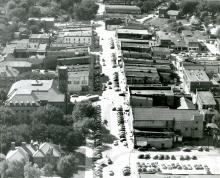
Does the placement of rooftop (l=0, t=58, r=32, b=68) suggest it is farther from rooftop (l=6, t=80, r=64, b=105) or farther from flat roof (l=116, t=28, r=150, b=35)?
flat roof (l=116, t=28, r=150, b=35)

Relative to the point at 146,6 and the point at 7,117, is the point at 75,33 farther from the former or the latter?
the point at 7,117

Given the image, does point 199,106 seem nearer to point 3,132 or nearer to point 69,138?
point 69,138

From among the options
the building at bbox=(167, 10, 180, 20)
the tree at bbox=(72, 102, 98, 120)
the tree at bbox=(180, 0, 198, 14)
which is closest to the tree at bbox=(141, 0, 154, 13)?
the building at bbox=(167, 10, 180, 20)

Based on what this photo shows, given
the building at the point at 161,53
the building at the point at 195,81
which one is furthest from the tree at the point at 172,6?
the building at the point at 195,81

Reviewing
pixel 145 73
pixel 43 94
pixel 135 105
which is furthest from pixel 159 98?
pixel 43 94

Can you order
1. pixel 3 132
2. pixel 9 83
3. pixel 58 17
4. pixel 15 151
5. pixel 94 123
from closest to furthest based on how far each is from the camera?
pixel 15 151, pixel 3 132, pixel 94 123, pixel 9 83, pixel 58 17

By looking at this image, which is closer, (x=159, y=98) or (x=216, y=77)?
(x=159, y=98)
